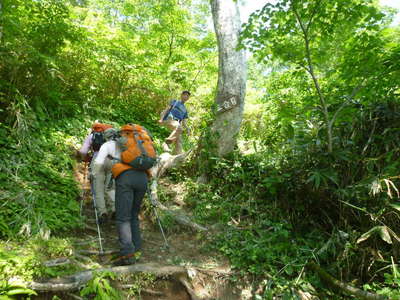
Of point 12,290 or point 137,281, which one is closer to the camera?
point 12,290

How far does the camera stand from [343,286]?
A: 3.79m

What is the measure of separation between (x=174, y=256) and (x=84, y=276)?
1731mm

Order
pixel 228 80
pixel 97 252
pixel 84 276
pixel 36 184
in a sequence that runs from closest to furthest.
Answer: pixel 84 276 < pixel 97 252 < pixel 36 184 < pixel 228 80

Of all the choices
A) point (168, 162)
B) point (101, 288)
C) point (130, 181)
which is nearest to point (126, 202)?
point (130, 181)

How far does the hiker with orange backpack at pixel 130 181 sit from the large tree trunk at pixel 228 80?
299 centimetres

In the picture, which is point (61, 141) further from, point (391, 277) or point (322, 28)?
point (391, 277)

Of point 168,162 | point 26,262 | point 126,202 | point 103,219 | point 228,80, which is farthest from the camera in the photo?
point 168,162

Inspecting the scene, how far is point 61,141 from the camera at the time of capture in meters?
6.41

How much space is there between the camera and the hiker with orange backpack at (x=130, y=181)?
3.80m

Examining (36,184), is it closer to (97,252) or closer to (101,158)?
(101,158)

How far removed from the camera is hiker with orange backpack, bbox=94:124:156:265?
12.5 ft

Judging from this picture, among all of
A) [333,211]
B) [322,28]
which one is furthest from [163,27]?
[333,211]

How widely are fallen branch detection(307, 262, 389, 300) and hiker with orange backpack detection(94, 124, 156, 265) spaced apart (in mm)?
2613

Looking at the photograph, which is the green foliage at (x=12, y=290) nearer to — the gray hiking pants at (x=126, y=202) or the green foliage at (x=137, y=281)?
the green foliage at (x=137, y=281)
